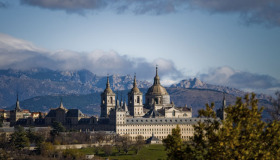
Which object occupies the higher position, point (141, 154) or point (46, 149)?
point (46, 149)

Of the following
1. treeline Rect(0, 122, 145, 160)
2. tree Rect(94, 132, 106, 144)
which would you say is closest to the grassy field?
treeline Rect(0, 122, 145, 160)

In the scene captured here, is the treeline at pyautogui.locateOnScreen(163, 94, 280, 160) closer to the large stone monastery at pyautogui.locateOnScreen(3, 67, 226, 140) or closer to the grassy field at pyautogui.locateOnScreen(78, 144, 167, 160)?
the grassy field at pyautogui.locateOnScreen(78, 144, 167, 160)

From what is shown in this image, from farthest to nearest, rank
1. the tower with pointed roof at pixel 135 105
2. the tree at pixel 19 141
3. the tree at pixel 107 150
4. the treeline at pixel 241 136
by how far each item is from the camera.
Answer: the tower with pointed roof at pixel 135 105
the tree at pixel 107 150
the tree at pixel 19 141
the treeline at pixel 241 136

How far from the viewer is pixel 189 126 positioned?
188125 millimetres

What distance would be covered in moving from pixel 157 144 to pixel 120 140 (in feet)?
36.6

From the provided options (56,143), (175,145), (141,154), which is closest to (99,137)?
(56,143)

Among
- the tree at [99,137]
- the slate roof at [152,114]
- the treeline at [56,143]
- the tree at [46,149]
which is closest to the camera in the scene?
the treeline at [56,143]

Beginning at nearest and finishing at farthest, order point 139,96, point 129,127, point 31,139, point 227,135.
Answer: point 227,135 < point 31,139 < point 129,127 < point 139,96

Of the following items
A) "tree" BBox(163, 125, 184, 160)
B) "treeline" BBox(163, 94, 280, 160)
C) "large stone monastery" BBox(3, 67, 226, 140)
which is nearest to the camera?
"treeline" BBox(163, 94, 280, 160)

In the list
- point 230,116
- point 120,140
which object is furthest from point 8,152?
point 230,116

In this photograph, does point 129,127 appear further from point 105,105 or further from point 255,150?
point 255,150

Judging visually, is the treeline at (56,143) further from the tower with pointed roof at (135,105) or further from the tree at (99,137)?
the tower with pointed roof at (135,105)

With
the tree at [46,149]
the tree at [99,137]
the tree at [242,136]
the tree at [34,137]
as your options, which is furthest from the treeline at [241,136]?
the tree at [99,137]

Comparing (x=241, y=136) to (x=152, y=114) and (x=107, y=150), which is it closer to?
(x=107, y=150)
